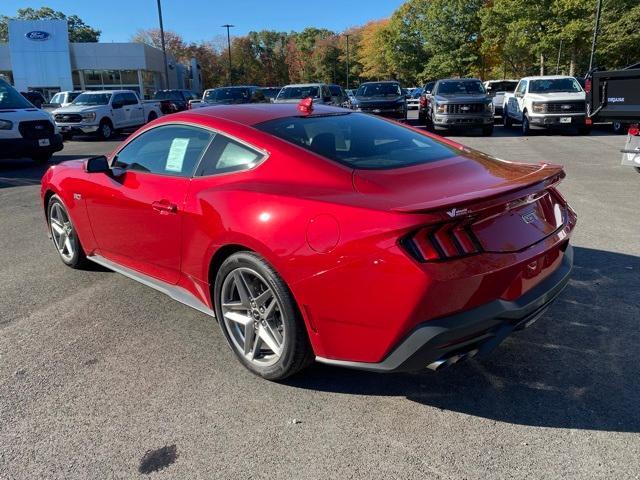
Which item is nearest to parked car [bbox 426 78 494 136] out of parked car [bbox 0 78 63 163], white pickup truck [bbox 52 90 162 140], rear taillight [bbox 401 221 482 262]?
parked car [bbox 0 78 63 163]

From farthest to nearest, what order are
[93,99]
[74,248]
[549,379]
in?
1. [93,99]
2. [74,248]
3. [549,379]

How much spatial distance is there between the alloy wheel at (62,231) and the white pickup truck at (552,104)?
1541 cm

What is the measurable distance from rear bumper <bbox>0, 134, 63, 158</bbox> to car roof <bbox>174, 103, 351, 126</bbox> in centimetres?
997

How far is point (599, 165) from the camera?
1088 cm

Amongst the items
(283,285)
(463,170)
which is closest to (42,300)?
(283,285)

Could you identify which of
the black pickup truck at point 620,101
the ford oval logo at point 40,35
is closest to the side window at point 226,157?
the black pickup truck at point 620,101

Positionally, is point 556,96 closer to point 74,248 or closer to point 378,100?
point 378,100

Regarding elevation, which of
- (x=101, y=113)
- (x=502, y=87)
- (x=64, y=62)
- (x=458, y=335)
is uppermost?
(x=64, y=62)

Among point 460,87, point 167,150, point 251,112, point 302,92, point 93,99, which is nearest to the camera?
point 251,112

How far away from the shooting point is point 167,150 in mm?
3816

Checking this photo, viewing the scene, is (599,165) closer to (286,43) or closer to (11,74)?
(11,74)

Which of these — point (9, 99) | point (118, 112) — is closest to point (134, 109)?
point (118, 112)

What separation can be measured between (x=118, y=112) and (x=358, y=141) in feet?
63.3

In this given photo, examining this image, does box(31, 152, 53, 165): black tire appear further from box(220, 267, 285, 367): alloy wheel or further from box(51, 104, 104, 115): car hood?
box(220, 267, 285, 367): alloy wheel
